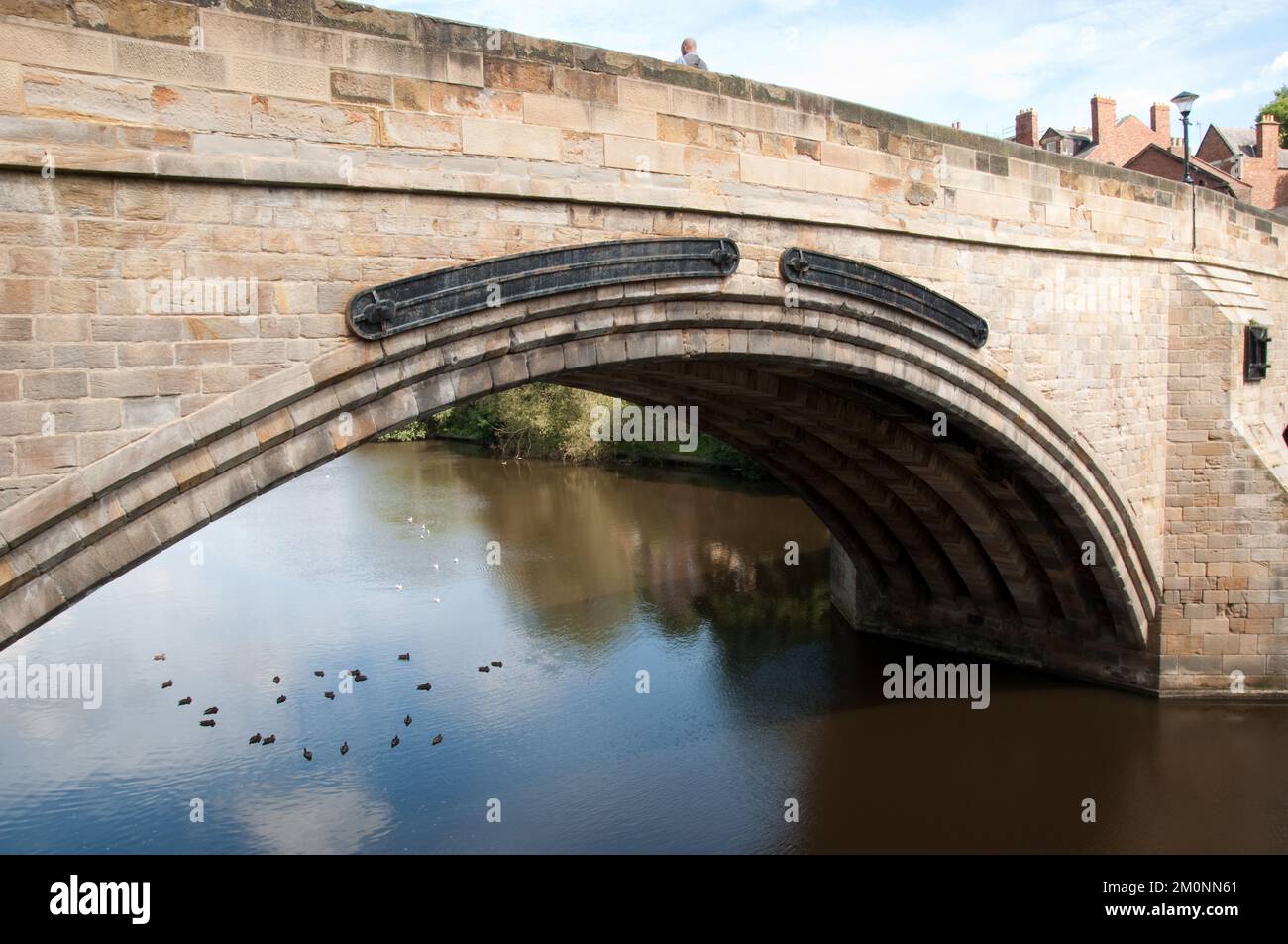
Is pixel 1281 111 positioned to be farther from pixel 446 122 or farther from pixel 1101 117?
pixel 446 122

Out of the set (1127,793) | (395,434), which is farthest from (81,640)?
(395,434)

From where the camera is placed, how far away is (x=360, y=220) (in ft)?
16.7

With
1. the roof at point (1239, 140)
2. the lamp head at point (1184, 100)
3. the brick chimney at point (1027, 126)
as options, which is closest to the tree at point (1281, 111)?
the roof at point (1239, 140)

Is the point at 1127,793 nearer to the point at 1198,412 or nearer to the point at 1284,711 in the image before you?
the point at 1284,711

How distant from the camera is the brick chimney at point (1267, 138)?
2695 cm

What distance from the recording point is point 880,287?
7.23 m

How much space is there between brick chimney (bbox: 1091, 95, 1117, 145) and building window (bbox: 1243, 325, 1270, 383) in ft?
63.8

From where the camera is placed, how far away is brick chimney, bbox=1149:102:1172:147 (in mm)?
28312

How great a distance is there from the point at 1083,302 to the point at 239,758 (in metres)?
8.41

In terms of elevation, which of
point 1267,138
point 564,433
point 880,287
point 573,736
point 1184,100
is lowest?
point 573,736

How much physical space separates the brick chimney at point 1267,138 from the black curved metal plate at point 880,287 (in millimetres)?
24718

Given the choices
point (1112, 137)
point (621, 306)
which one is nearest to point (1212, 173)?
point (1112, 137)

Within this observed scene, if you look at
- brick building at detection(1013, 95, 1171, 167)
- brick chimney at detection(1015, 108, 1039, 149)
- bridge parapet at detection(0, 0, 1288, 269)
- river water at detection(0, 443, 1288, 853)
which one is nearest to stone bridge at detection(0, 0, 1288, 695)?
bridge parapet at detection(0, 0, 1288, 269)

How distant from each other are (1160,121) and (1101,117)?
9.69 feet
